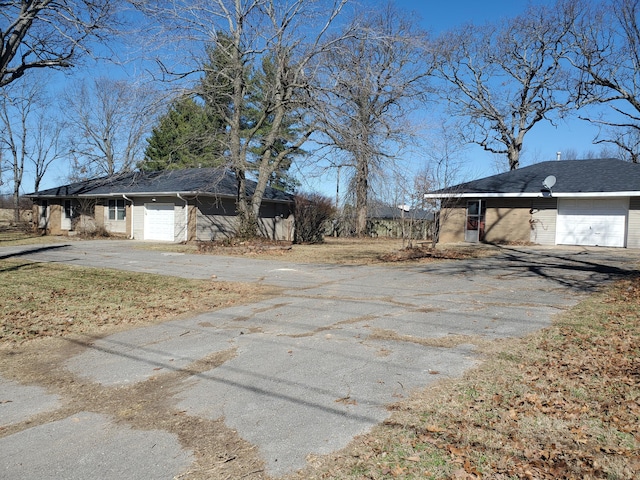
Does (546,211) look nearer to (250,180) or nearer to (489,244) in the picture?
(489,244)

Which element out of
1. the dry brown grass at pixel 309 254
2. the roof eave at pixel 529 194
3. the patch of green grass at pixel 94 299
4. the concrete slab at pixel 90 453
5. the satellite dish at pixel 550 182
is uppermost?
the satellite dish at pixel 550 182

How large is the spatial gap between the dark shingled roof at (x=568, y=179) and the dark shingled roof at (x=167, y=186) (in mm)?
11015

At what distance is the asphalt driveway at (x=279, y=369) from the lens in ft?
10.9

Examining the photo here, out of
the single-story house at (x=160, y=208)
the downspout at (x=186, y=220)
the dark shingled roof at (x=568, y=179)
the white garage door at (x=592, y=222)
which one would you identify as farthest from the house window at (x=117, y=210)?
the white garage door at (x=592, y=222)

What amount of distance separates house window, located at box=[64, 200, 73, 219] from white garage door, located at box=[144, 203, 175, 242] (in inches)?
304

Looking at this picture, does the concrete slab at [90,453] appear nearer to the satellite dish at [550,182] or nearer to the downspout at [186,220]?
the downspout at [186,220]

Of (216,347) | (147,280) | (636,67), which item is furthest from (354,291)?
(636,67)

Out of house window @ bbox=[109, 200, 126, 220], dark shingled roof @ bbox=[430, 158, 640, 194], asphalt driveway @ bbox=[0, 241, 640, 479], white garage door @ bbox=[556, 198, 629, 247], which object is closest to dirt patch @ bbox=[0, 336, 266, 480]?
asphalt driveway @ bbox=[0, 241, 640, 479]

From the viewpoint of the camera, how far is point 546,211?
2280cm

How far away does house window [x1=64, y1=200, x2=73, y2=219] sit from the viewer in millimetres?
30255

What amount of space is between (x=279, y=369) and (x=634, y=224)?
21617mm

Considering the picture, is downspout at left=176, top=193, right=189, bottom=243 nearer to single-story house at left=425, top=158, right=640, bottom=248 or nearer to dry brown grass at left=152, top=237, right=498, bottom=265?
dry brown grass at left=152, top=237, right=498, bottom=265

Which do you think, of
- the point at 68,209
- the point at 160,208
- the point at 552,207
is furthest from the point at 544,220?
the point at 68,209

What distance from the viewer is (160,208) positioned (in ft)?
83.1
